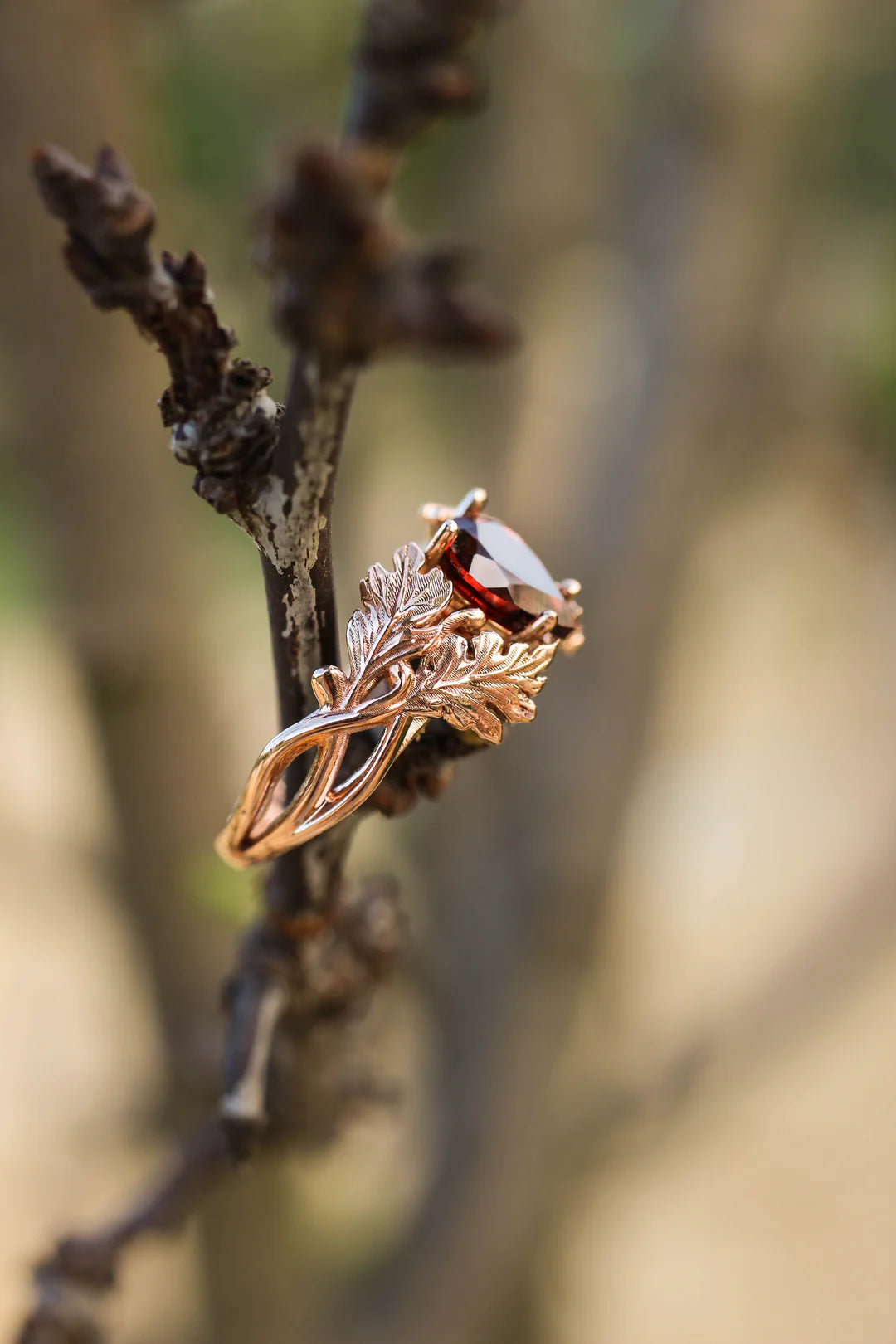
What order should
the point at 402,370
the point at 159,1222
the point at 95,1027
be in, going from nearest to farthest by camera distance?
the point at 159,1222
the point at 402,370
the point at 95,1027

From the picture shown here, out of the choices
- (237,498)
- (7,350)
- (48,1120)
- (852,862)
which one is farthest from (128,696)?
(852,862)

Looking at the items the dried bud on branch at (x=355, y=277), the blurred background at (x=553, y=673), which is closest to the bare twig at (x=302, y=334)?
the dried bud on branch at (x=355, y=277)

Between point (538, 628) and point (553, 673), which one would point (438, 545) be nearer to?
point (538, 628)

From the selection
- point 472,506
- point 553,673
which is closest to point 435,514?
point 472,506

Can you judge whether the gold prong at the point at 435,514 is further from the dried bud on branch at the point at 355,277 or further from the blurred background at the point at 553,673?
the blurred background at the point at 553,673

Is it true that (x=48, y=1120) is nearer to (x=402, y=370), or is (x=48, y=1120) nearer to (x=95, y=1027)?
(x=95, y=1027)

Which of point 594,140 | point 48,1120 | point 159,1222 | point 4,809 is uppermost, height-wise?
point 594,140
